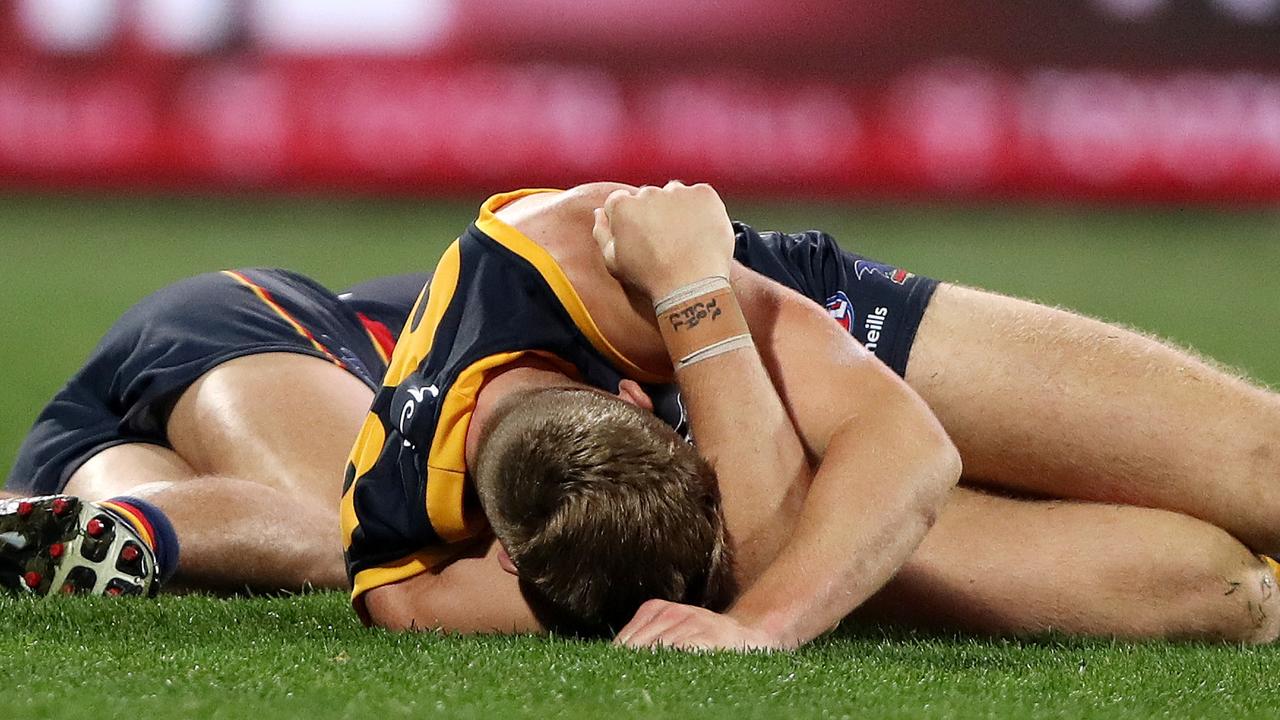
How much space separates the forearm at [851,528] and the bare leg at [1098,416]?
502 mm

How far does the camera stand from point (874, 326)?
10.5ft

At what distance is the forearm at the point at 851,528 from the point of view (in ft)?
8.13

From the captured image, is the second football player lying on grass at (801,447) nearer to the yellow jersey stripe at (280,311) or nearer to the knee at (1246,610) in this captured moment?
the knee at (1246,610)

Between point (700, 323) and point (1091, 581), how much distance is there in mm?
875

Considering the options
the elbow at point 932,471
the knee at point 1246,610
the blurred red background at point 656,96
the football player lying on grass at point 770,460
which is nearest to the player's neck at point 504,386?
the football player lying on grass at point 770,460

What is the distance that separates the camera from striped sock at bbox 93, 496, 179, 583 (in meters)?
3.14

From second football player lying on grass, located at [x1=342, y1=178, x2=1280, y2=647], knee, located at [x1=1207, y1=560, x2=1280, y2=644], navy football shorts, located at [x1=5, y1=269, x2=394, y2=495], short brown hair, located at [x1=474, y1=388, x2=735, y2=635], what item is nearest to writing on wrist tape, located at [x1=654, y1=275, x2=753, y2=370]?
second football player lying on grass, located at [x1=342, y1=178, x2=1280, y2=647]

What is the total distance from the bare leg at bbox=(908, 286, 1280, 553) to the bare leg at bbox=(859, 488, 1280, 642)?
0.20 ft

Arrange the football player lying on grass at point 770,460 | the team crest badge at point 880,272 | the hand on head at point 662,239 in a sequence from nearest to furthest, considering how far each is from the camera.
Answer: the football player lying on grass at point 770,460
the hand on head at point 662,239
the team crest badge at point 880,272

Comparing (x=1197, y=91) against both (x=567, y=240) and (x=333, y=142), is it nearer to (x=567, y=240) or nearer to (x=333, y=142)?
(x=333, y=142)

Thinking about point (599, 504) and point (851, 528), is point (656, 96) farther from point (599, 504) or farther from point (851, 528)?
point (599, 504)

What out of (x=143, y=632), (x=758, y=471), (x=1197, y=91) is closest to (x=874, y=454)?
(x=758, y=471)

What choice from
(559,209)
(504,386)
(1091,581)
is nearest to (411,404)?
(504,386)

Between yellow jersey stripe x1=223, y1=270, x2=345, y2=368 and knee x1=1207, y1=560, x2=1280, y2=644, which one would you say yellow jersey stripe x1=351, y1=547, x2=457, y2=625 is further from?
knee x1=1207, y1=560, x2=1280, y2=644
